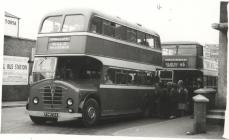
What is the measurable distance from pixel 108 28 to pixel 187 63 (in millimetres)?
7772

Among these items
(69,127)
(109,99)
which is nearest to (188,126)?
(109,99)

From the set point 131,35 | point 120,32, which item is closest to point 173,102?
point 131,35

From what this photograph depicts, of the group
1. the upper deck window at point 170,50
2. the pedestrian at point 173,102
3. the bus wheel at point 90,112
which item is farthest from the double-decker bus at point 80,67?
the upper deck window at point 170,50

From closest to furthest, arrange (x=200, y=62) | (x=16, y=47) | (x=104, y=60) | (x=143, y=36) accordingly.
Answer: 1. (x=104, y=60)
2. (x=143, y=36)
3. (x=200, y=62)
4. (x=16, y=47)

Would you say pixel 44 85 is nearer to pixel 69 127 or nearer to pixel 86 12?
pixel 69 127

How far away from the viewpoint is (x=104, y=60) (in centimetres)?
1205

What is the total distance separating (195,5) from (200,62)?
1044 centimetres

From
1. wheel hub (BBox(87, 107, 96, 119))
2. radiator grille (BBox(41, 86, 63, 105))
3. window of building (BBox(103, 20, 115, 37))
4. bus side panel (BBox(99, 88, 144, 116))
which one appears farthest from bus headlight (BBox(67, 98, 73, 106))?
window of building (BBox(103, 20, 115, 37))

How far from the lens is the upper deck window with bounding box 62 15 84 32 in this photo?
11.4 m

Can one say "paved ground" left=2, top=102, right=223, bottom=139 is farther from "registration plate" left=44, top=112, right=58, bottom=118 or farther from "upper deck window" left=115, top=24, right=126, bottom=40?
"upper deck window" left=115, top=24, right=126, bottom=40

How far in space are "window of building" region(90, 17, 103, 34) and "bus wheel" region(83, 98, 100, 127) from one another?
1923mm

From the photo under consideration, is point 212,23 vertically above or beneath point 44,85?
above

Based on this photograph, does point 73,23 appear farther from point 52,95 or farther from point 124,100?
point 124,100

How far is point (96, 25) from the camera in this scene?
1170cm
